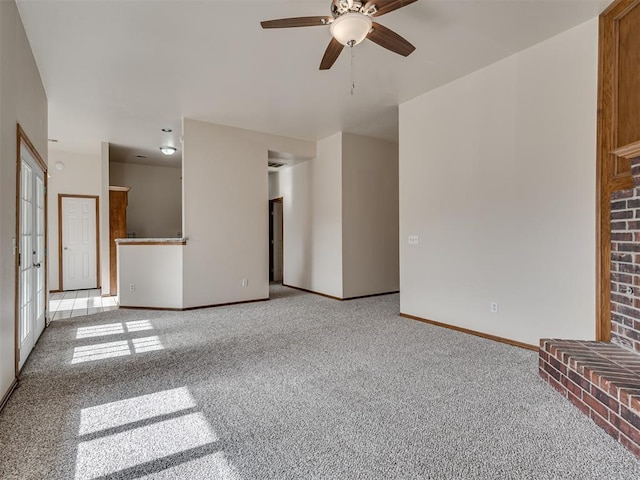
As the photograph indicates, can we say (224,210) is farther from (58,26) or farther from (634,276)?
(634,276)

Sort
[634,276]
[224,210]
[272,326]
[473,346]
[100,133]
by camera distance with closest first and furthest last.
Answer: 1. [634,276]
2. [473,346]
3. [272,326]
4. [224,210]
5. [100,133]

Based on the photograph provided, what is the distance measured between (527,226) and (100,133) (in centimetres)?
643

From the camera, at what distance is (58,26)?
2916 mm

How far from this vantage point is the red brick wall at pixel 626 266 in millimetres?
2445

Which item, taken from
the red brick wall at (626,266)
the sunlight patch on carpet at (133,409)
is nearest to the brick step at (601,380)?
the red brick wall at (626,266)

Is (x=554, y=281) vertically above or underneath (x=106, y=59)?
underneath

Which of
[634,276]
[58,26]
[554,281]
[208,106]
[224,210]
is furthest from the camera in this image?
[224,210]

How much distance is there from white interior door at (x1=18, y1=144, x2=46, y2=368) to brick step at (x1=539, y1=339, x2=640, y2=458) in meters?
4.05

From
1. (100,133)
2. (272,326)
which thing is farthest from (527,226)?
(100,133)

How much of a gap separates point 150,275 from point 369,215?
3676 millimetres

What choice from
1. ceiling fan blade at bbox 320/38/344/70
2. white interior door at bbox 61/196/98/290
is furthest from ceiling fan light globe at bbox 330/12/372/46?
white interior door at bbox 61/196/98/290

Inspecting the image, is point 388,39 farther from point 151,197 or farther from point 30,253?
point 151,197

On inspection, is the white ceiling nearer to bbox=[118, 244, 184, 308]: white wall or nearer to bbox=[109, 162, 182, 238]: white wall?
bbox=[118, 244, 184, 308]: white wall

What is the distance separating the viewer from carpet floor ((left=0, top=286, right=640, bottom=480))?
1656 millimetres
